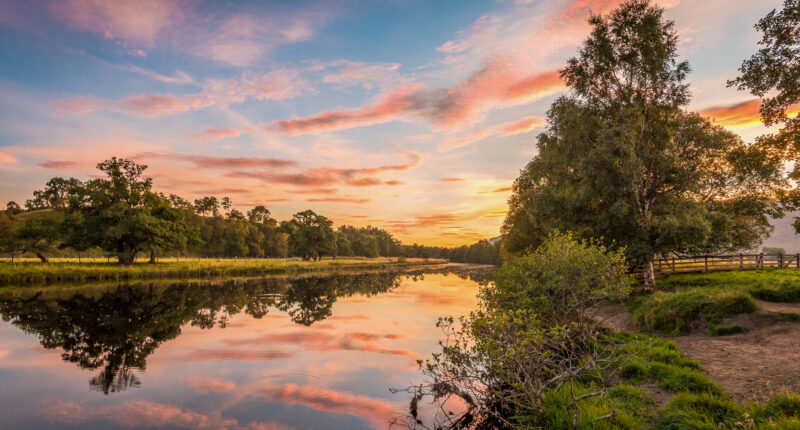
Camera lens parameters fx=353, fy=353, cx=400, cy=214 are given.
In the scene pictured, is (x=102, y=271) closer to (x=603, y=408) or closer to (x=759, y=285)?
(x=603, y=408)

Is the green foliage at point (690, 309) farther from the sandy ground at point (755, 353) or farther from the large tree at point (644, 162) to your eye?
the large tree at point (644, 162)

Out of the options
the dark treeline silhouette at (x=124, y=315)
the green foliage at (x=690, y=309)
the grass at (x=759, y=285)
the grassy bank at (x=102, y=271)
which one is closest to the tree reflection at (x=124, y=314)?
the dark treeline silhouette at (x=124, y=315)

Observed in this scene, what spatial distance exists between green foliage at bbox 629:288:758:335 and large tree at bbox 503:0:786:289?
530 centimetres

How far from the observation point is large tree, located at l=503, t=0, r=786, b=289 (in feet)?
67.5

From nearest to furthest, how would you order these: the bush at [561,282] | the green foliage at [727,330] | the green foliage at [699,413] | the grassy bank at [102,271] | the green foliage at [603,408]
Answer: the green foliage at [699,413]
the green foliage at [603,408]
the bush at [561,282]
the green foliage at [727,330]
the grassy bank at [102,271]

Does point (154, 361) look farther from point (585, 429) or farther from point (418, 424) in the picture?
point (585, 429)

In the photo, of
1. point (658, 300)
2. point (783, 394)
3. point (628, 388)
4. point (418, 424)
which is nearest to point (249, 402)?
point (418, 424)

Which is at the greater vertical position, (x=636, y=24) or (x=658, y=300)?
(x=636, y=24)

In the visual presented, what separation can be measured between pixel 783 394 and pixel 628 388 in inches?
98.2

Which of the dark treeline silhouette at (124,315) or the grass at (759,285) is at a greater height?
the grass at (759,285)

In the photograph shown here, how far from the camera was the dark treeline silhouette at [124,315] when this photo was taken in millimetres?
13273

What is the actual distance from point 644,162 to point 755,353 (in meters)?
14.5

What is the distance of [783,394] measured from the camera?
6336 millimetres

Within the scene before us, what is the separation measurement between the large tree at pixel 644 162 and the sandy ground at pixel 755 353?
7589mm
